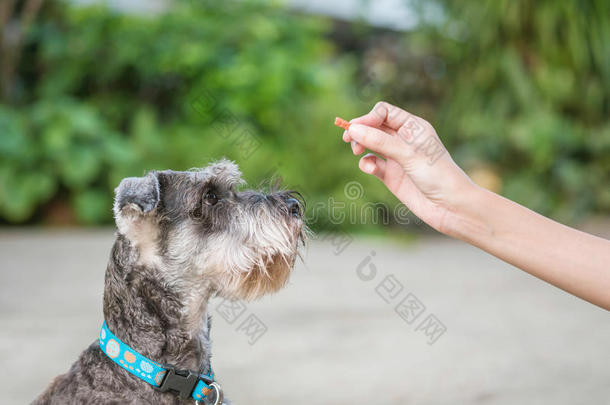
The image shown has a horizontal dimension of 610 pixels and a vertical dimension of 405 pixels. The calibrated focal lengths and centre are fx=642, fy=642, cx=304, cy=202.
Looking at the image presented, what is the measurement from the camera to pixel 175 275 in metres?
2.75

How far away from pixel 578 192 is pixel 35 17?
32.9 feet

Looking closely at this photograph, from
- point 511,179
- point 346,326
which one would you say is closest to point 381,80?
point 511,179

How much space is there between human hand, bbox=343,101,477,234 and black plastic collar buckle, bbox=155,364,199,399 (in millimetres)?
1117

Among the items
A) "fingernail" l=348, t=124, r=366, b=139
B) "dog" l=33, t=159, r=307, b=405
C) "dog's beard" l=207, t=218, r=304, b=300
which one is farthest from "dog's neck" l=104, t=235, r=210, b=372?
"fingernail" l=348, t=124, r=366, b=139

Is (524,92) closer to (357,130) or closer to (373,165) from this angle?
(373,165)

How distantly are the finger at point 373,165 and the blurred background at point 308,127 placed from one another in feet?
12.1

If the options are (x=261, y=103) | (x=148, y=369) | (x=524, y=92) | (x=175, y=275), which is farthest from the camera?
(x=524, y=92)

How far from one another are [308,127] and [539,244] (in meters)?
9.40

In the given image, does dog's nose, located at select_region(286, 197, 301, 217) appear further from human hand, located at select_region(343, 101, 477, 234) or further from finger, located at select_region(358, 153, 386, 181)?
human hand, located at select_region(343, 101, 477, 234)

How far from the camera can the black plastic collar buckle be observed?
99.7 inches

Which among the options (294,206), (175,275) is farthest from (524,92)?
(175,275)

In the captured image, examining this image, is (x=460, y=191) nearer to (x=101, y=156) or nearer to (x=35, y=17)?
(x=101, y=156)

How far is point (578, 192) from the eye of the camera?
36.0 ft

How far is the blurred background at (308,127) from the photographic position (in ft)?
23.9
